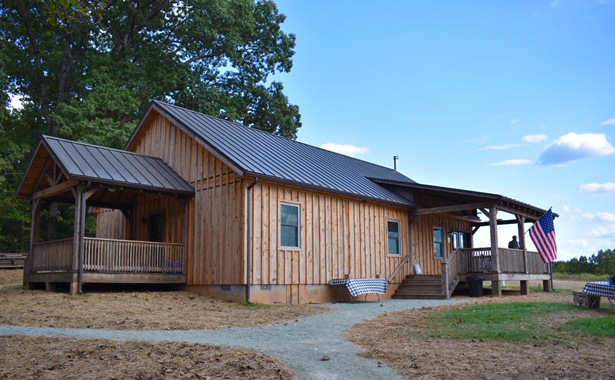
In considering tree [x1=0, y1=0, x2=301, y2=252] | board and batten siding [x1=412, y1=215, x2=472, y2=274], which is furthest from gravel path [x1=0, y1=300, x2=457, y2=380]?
tree [x1=0, y1=0, x2=301, y2=252]

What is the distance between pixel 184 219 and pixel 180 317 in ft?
19.9

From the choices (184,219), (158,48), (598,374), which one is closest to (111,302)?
(184,219)

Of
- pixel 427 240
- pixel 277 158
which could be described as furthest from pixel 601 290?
pixel 427 240

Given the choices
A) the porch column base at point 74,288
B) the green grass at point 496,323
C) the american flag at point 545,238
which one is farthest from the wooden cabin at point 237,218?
the green grass at point 496,323

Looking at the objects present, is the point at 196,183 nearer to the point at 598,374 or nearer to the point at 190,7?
the point at 598,374

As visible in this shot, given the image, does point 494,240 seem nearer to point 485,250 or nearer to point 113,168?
point 485,250

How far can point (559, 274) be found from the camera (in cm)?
3912

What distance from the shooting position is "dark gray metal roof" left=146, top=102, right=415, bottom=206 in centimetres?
1756

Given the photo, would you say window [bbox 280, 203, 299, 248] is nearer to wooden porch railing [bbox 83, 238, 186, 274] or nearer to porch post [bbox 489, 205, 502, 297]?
wooden porch railing [bbox 83, 238, 186, 274]

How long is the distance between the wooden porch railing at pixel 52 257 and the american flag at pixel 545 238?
16.0m

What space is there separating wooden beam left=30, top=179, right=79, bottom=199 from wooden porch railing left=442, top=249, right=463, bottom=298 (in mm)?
12111

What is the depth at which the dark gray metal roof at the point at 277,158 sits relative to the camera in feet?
57.6

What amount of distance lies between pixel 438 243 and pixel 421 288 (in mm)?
4373

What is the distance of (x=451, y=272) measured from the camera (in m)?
20.6
